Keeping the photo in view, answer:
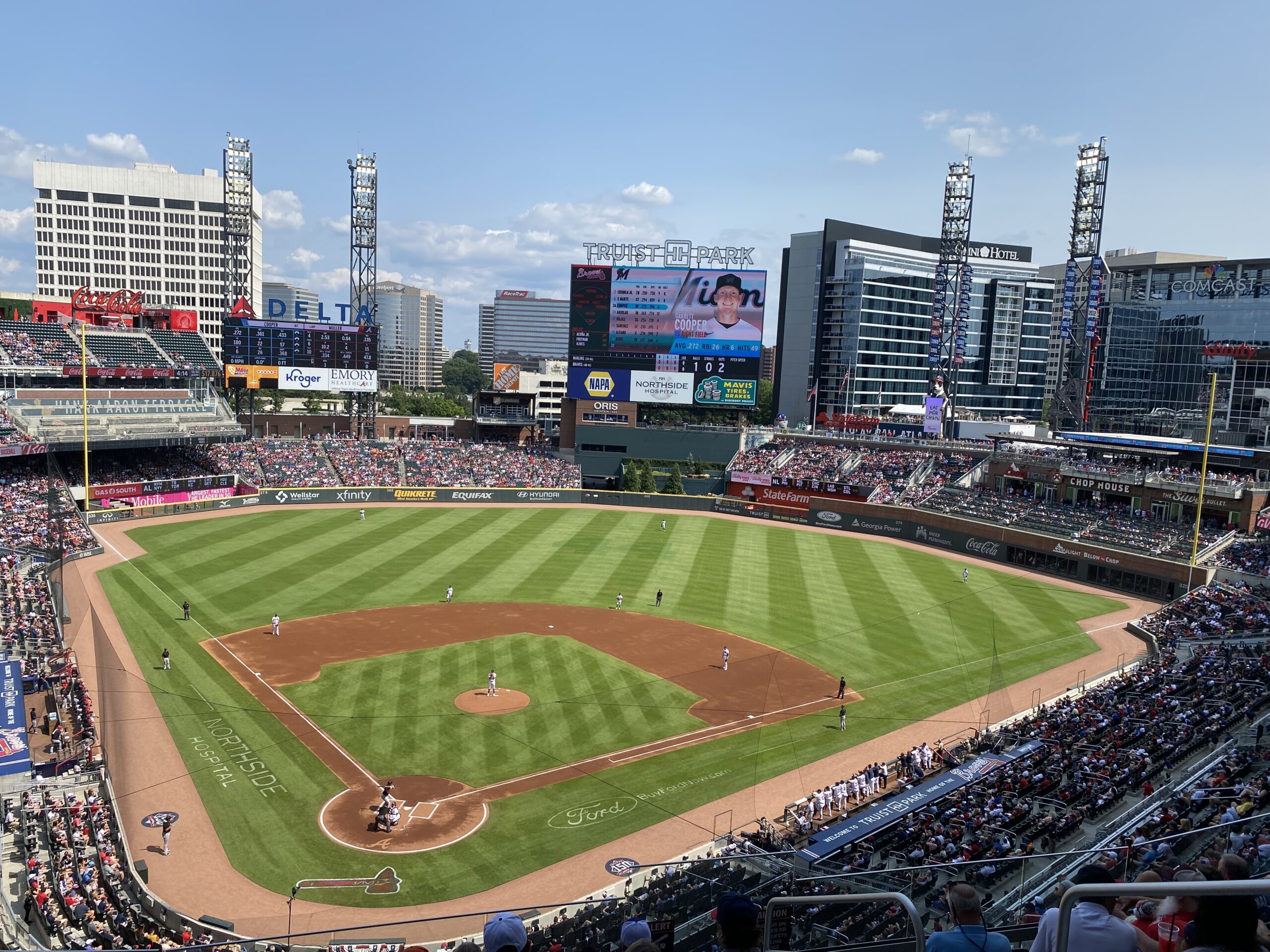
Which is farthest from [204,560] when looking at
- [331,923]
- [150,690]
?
[331,923]

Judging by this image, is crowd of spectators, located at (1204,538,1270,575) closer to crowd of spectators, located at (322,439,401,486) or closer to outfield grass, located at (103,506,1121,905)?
outfield grass, located at (103,506,1121,905)

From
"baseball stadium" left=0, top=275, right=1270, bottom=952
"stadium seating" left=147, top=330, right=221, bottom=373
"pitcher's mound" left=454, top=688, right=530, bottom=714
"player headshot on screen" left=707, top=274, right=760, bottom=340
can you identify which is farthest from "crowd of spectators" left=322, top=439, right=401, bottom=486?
"pitcher's mound" left=454, top=688, right=530, bottom=714

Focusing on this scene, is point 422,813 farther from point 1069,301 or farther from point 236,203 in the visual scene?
point 236,203

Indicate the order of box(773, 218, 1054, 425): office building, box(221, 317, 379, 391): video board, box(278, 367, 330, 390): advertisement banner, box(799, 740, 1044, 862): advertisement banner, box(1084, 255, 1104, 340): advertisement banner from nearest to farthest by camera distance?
1. box(799, 740, 1044, 862): advertisement banner
2. box(1084, 255, 1104, 340): advertisement banner
3. box(221, 317, 379, 391): video board
4. box(278, 367, 330, 390): advertisement banner
5. box(773, 218, 1054, 425): office building

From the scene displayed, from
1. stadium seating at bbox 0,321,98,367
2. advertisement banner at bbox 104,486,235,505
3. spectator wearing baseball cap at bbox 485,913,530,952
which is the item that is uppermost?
stadium seating at bbox 0,321,98,367

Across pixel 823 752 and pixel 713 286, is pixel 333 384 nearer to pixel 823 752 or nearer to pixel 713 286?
pixel 713 286

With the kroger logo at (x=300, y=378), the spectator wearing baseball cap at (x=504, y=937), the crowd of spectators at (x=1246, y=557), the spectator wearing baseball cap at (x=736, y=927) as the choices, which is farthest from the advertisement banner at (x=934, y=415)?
the spectator wearing baseball cap at (x=736, y=927)

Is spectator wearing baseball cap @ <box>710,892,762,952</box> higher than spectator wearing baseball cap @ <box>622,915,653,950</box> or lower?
higher
